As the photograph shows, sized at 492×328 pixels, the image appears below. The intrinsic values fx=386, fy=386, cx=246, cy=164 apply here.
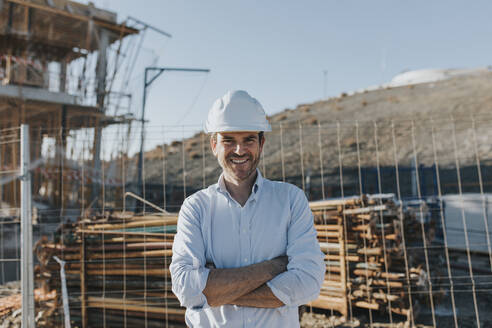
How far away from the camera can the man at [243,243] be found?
2014 mm

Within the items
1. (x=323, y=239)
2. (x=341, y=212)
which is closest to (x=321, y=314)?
(x=323, y=239)

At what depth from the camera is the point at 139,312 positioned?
233 inches

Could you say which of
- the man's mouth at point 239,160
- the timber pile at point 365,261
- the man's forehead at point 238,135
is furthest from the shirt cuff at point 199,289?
the timber pile at point 365,261

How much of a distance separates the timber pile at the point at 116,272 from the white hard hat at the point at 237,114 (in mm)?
3757

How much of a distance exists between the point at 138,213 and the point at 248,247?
13.9 feet

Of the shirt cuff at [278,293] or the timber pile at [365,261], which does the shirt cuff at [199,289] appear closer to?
the shirt cuff at [278,293]

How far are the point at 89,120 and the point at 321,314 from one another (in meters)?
13.9

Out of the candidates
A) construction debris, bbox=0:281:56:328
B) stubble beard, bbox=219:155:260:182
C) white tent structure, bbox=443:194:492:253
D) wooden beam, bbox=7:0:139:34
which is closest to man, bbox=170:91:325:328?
stubble beard, bbox=219:155:260:182

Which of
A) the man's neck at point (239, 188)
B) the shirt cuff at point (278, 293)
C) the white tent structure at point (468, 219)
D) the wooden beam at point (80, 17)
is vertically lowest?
the white tent structure at point (468, 219)

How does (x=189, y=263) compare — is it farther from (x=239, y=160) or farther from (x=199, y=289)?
(x=239, y=160)

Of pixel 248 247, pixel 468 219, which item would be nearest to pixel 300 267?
pixel 248 247

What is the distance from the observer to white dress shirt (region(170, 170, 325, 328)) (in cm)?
202

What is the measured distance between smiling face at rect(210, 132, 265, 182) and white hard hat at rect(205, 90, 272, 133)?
79 mm

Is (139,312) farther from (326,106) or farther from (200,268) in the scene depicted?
(326,106)
